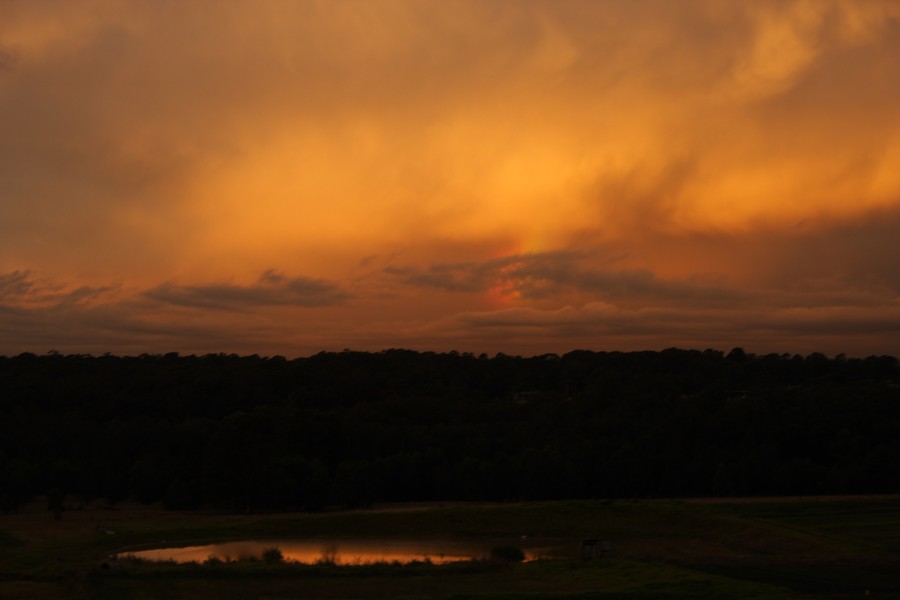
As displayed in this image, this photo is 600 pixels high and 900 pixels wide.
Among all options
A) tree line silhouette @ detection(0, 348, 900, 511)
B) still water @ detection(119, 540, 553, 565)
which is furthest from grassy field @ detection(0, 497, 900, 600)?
tree line silhouette @ detection(0, 348, 900, 511)

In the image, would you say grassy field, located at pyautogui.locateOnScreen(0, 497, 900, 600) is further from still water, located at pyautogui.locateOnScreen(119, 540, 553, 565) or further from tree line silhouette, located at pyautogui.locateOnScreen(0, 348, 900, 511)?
tree line silhouette, located at pyautogui.locateOnScreen(0, 348, 900, 511)

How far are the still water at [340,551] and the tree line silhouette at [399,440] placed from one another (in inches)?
564

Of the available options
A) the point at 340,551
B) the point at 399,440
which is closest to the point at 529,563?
the point at 340,551

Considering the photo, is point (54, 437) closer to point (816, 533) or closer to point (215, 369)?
point (215, 369)

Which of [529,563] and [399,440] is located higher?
[399,440]

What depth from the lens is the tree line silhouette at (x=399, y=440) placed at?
57625 mm

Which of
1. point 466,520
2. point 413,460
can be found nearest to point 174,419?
point 413,460

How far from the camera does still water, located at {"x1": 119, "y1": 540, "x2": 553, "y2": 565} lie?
36094mm

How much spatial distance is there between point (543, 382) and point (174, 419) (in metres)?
53.0

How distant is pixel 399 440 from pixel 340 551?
1221 inches

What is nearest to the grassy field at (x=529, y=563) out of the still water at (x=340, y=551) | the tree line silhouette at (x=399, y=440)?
the still water at (x=340, y=551)

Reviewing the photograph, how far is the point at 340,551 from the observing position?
129ft

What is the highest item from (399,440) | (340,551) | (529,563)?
(399,440)

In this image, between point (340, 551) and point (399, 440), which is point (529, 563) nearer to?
point (340, 551)
